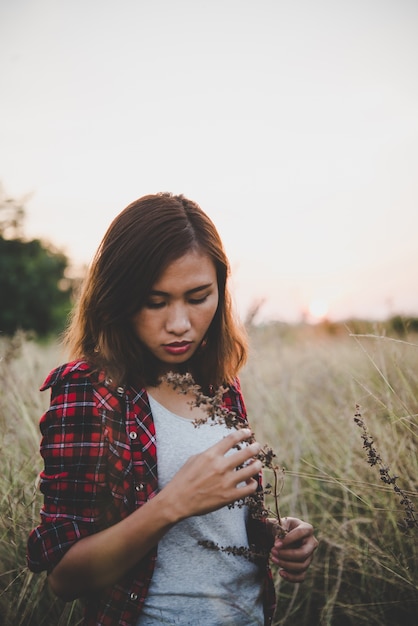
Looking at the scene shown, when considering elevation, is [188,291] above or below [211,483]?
above

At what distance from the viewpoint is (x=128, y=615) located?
1253 millimetres

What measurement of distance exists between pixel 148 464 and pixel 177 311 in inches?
19.3

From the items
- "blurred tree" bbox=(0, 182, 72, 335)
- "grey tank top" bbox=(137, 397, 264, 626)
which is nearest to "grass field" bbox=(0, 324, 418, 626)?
"grey tank top" bbox=(137, 397, 264, 626)

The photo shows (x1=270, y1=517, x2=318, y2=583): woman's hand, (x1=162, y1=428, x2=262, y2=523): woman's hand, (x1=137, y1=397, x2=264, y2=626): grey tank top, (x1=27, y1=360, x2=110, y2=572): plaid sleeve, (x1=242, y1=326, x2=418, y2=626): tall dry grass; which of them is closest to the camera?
(x1=162, y1=428, x2=262, y2=523): woman's hand

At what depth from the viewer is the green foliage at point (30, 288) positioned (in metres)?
16.6

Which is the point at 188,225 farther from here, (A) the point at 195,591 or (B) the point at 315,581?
(B) the point at 315,581

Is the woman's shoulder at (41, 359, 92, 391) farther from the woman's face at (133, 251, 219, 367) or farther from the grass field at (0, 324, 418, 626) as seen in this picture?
the grass field at (0, 324, 418, 626)

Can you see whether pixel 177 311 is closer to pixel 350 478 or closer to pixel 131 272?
pixel 131 272

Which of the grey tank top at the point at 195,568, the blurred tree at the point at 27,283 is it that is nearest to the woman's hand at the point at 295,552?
the grey tank top at the point at 195,568

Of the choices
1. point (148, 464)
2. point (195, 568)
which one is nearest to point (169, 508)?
point (148, 464)

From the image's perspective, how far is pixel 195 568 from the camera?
4.42ft

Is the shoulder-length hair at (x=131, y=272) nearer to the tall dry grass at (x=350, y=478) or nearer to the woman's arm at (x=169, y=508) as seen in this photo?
the woman's arm at (x=169, y=508)

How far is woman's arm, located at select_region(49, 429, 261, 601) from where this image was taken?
104 centimetres

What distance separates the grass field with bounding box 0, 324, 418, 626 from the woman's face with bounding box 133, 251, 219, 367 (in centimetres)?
57
